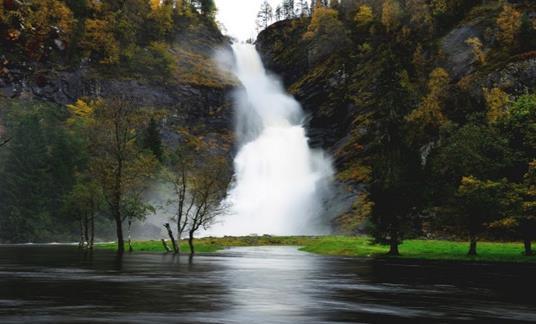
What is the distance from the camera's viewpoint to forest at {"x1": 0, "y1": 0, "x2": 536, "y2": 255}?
5203cm

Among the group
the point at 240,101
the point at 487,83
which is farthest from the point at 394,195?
the point at 240,101

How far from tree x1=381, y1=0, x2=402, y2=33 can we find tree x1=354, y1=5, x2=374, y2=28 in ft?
30.3

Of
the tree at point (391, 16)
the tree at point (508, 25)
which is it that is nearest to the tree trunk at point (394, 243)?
the tree at point (508, 25)

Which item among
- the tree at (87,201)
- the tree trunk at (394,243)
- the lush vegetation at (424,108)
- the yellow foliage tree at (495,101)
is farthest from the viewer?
the yellow foliage tree at (495,101)

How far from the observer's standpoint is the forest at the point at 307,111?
5203cm

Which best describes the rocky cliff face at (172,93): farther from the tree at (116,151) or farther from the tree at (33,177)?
the tree at (116,151)

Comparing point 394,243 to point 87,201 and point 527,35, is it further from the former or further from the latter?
point 527,35

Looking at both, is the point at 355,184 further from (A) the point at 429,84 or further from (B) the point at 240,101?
(B) the point at 240,101

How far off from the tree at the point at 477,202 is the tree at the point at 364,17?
372ft

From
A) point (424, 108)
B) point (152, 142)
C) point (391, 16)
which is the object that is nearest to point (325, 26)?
point (391, 16)

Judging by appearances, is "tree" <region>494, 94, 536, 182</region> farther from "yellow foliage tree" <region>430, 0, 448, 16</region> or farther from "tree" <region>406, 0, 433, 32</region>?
"tree" <region>406, 0, 433, 32</region>

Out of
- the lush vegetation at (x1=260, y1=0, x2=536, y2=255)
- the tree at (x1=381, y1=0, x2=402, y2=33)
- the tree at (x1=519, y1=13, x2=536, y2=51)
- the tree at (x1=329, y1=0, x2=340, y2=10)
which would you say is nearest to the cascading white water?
the lush vegetation at (x1=260, y1=0, x2=536, y2=255)

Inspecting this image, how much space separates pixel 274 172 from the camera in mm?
128375

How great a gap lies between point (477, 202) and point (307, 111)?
103 metres
